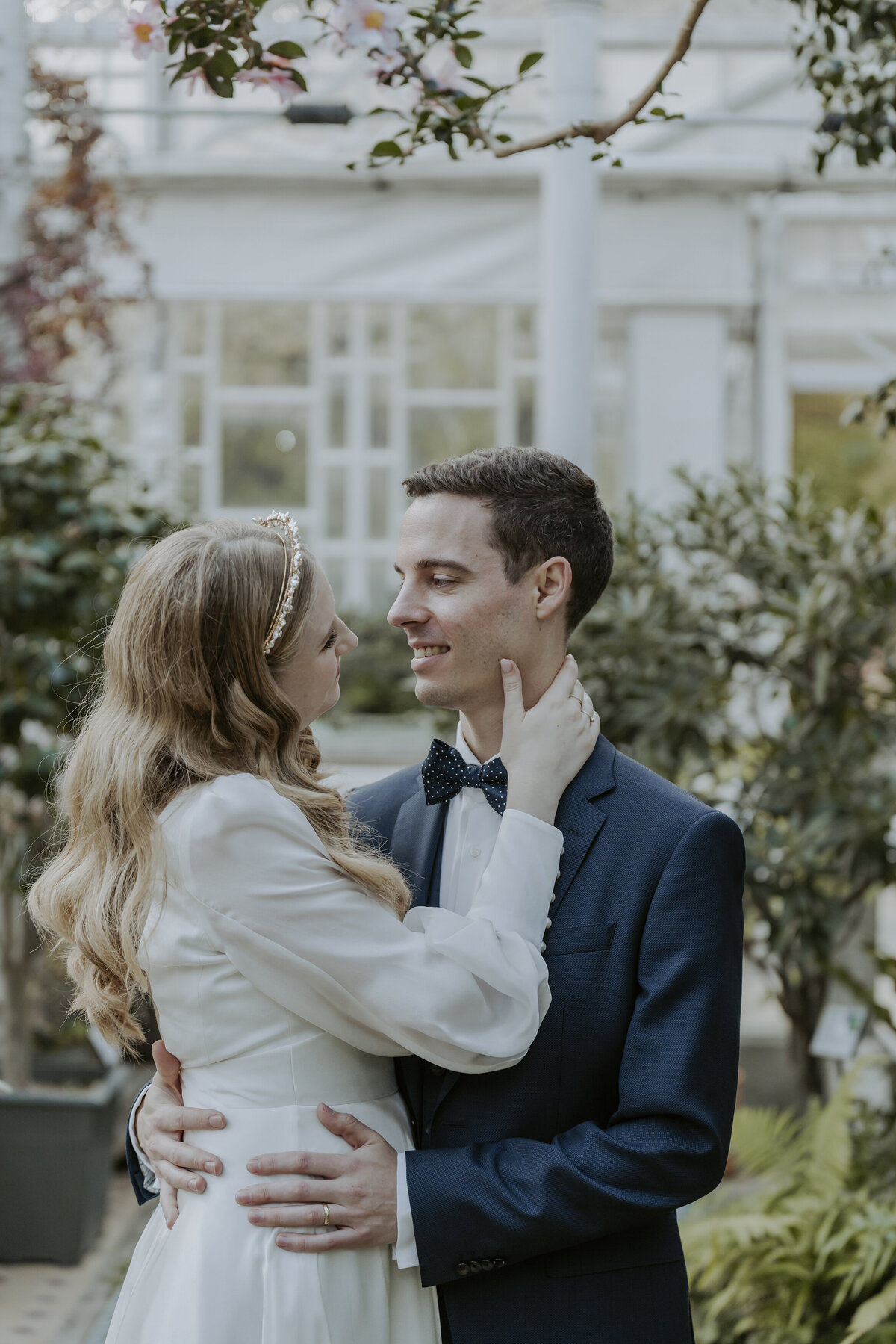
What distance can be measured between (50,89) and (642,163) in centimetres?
243

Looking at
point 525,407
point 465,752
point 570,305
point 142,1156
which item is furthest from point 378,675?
point 142,1156

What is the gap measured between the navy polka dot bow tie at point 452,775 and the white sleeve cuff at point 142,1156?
0.59 metres

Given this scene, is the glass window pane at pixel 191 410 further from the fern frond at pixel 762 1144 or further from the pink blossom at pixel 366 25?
the pink blossom at pixel 366 25

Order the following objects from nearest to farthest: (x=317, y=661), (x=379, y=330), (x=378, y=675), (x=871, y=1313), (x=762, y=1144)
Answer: (x=317, y=661) → (x=871, y=1313) → (x=762, y=1144) → (x=378, y=675) → (x=379, y=330)

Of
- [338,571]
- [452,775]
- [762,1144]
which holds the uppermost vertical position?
[338,571]

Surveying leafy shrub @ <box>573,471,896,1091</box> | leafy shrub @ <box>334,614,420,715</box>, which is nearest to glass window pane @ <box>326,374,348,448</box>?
leafy shrub @ <box>334,614,420,715</box>

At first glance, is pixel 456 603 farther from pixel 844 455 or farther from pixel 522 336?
pixel 844 455

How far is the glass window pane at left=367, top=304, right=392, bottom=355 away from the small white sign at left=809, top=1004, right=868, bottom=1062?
3.92 meters

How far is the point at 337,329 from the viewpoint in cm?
643

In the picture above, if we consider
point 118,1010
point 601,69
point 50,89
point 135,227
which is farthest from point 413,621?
point 601,69

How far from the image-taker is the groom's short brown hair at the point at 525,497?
6.15ft

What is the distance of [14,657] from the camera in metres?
3.89

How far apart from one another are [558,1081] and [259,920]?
446mm

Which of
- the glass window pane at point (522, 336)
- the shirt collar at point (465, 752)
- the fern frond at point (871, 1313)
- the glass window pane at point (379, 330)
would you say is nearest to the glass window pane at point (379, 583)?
the glass window pane at point (379, 330)
